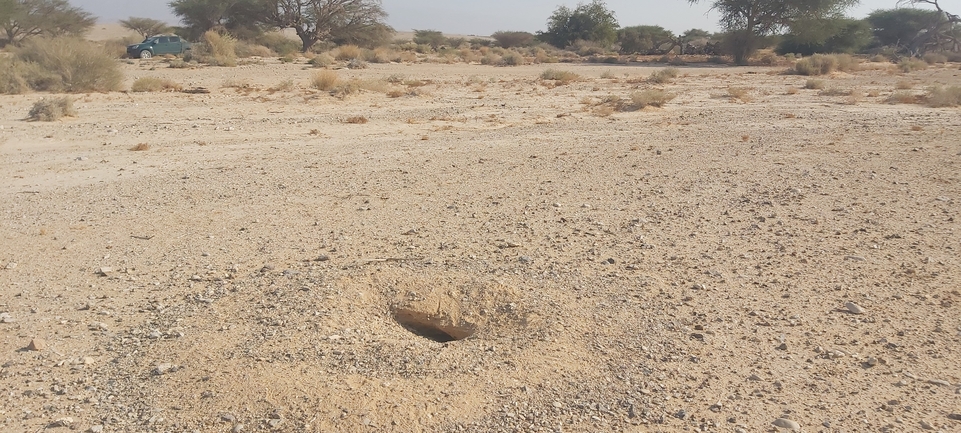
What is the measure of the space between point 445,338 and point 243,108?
1143 centimetres

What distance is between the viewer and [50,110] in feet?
42.3

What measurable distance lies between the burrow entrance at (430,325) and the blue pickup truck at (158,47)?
29.2 metres

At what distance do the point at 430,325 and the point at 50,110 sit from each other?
35.4 ft

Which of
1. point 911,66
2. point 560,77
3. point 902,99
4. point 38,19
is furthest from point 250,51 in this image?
point 911,66

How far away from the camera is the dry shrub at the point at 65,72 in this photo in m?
16.8

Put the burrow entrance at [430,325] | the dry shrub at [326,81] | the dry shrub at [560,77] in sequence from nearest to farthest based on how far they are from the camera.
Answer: the burrow entrance at [430,325] < the dry shrub at [326,81] < the dry shrub at [560,77]

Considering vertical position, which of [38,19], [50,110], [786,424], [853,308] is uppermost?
[38,19]

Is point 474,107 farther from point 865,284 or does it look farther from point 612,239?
point 865,284

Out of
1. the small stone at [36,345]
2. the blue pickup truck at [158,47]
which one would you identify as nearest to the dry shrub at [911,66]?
the blue pickup truck at [158,47]

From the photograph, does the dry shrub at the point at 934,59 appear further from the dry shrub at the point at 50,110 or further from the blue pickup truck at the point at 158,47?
the dry shrub at the point at 50,110

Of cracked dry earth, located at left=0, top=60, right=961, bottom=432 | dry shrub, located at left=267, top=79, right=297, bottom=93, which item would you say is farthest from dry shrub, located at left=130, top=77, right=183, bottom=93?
cracked dry earth, located at left=0, top=60, right=961, bottom=432

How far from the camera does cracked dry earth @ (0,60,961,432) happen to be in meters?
3.78

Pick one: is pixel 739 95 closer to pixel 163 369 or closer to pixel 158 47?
pixel 163 369

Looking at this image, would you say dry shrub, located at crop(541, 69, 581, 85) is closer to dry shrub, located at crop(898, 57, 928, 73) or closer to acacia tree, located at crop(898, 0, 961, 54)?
dry shrub, located at crop(898, 57, 928, 73)
